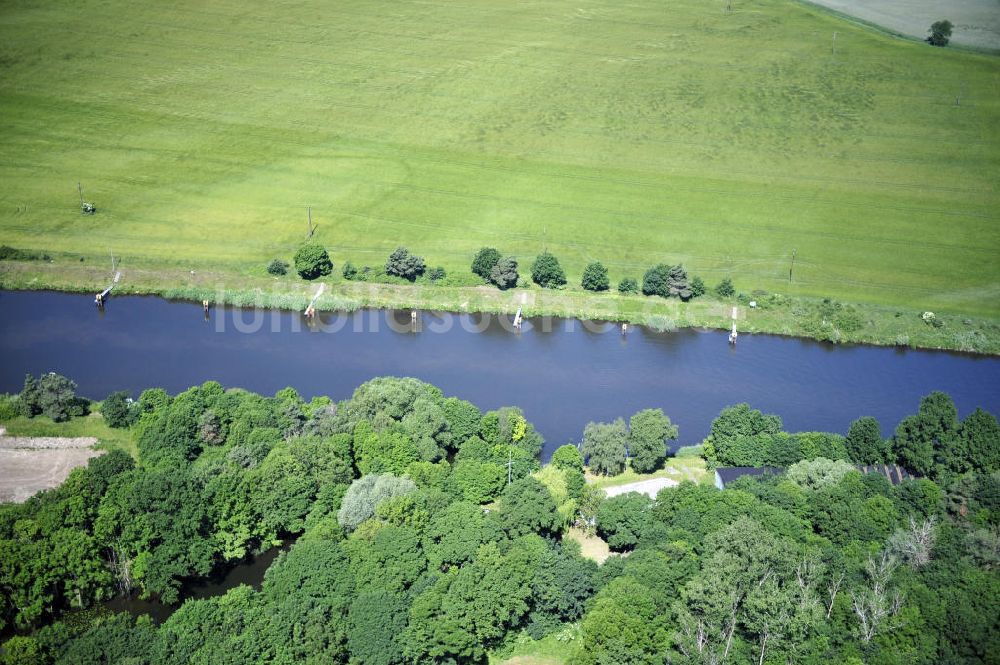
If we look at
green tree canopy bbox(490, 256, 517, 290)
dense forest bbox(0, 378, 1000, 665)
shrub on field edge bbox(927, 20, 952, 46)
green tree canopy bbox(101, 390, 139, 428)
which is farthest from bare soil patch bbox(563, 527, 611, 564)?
shrub on field edge bbox(927, 20, 952, 46)

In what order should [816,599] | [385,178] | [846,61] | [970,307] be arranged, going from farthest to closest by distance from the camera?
[846,61] → [385,178] → [970,307] → [816,599]

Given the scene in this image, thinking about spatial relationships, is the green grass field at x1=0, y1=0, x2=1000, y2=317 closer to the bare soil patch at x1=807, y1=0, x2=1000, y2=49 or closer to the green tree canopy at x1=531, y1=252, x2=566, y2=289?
the green tree canopy at x1=531, y1=252, x2=566, y2=289

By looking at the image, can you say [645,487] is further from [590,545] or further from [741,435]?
[741,435]

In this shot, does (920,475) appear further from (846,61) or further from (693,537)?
(846,61)

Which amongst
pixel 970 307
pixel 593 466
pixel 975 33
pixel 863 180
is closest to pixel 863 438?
pixel 593 466

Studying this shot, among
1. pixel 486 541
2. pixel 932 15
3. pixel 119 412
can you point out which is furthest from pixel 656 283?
pixel 932 15

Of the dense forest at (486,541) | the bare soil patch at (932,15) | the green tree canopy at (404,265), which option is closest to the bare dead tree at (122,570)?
the dense forest at (486,541)

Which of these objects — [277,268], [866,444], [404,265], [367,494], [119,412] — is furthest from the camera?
[277,268]
